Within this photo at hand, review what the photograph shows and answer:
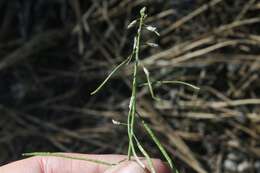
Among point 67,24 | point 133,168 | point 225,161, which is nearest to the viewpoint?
point 133,168

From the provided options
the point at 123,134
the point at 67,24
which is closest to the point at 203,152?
the point at 123,134

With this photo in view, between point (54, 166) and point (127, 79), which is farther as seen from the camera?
point (127, 79)

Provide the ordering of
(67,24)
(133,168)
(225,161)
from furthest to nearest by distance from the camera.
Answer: (67,24), (225,161), (133,168)

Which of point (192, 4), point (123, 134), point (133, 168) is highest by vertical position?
point (192, 4)

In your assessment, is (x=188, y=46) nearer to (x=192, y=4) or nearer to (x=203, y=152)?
(x=192, y=4)

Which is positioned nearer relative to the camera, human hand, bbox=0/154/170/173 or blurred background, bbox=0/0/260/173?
human hand, bbox=0/154/170/173

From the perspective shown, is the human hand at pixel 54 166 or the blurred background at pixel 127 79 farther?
the blurred background at pixel 127 79

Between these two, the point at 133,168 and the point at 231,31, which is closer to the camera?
the point at 133,168

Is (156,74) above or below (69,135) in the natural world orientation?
above
